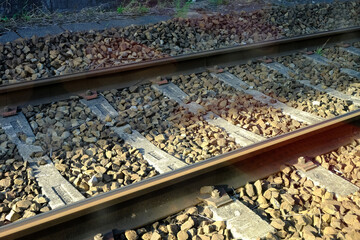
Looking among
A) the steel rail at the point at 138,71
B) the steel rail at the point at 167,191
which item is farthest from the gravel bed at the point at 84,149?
the steel rail at the point at 167,191

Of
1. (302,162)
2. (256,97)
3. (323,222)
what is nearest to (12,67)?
(256,97)

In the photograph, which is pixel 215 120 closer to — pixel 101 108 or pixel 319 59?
pixel 101 108

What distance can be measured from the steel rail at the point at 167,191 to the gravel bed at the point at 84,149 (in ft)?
1.50

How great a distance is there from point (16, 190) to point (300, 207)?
7.05 feet

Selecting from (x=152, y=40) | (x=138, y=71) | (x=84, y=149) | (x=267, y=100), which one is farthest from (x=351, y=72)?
(x=84, y=149)

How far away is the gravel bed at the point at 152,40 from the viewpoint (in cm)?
564

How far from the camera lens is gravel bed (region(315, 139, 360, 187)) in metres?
3.63

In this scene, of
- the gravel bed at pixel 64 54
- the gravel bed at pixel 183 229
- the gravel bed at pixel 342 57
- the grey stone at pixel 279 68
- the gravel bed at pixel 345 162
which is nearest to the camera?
the gravel bed at pixel 183 229

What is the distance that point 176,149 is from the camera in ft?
13.0

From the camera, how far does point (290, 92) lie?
17.8ft

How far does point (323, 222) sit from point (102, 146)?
2.01 m

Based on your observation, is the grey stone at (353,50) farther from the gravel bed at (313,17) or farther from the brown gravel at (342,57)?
the gravel bed at (313,17)

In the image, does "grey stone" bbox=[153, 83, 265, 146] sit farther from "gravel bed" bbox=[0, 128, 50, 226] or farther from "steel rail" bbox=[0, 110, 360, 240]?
"gravel bed" bbox=[0, 128, 50, 226]

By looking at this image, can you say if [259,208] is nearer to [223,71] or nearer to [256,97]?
[256,97]
